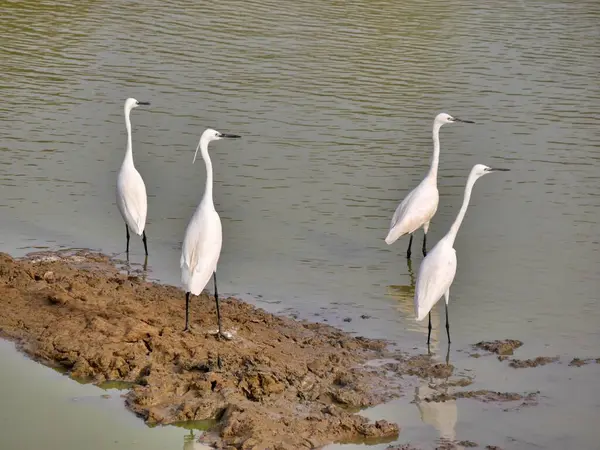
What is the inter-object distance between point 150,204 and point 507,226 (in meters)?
4.41

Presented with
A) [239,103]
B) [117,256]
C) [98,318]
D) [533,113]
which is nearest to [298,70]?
[239,103]

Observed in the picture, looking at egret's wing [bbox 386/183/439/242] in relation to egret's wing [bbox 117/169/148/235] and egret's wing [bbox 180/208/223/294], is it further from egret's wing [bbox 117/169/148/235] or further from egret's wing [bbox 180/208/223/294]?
egret's wing [bbox 180/208/223/294]

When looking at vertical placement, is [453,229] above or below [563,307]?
above

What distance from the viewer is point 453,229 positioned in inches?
386

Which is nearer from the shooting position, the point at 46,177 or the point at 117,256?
the point at 117,256

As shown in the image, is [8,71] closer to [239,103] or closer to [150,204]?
[239,103]

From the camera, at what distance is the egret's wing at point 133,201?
38.4 feet

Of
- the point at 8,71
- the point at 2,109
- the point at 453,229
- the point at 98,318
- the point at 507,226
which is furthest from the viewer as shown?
the point at 8,71

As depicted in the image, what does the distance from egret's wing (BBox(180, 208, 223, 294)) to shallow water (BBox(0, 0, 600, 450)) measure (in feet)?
4.56

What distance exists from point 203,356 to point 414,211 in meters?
4.21

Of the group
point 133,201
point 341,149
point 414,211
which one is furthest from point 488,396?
point 341,149

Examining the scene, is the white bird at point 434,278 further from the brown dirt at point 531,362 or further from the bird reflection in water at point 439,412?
the bird reflection in water at point 439,412

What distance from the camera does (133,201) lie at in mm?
11820

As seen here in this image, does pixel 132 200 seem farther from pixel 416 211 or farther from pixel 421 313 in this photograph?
pixel 421 313
